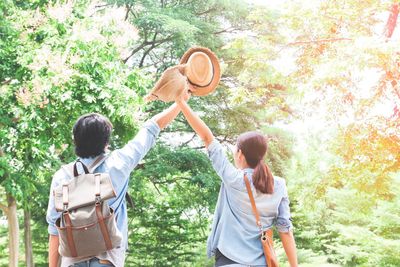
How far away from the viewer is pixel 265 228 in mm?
2166

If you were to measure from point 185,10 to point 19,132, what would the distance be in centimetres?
552

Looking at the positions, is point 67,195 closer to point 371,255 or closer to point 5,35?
point 5,35

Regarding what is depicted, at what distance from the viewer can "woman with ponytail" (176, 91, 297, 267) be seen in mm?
2121

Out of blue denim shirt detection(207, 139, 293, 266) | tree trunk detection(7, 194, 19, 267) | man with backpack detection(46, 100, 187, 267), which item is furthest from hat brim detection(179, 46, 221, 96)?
tree trunk detection(7, 194, 19, 267)

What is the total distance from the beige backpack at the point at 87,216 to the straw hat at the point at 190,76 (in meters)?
0.45

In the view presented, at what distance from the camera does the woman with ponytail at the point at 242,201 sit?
212 cm

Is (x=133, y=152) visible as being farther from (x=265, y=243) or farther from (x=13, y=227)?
(x=13, y=227)

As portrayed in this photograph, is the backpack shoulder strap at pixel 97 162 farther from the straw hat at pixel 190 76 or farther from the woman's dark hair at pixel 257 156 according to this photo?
the woman's dark hair at pixel 257 156

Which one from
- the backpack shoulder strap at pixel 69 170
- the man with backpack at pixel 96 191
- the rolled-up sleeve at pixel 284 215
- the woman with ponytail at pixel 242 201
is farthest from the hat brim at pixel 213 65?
the backpack shoulder strap at pixel 69 170

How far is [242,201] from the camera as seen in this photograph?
7.03 feet

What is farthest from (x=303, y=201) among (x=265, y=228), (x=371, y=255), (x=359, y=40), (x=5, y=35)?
(x=265, y=228)

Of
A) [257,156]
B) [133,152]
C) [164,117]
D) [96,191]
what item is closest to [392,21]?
[257,156]

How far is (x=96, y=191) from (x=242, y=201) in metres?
0.61

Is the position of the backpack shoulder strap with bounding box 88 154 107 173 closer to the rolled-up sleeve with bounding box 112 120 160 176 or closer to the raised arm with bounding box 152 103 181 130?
the rolled-up sleeve with bounding box 112 120 160 176
